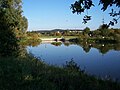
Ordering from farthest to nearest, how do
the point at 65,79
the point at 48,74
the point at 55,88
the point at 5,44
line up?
the point at 5,44, the point at 48,74, the point at 65,79, the point at 55,88

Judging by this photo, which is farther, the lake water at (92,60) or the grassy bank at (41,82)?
the lake water at (92,60)

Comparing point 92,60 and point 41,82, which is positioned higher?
point 41,82

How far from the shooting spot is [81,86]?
9.73m

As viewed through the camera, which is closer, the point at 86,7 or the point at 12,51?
the point at 86,7

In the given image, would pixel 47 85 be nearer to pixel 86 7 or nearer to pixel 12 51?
pixel 86 7

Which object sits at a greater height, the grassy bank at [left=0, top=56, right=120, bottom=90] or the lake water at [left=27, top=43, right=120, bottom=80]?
the grassy bank at [left=0, top=56, right=120, bottom=90]

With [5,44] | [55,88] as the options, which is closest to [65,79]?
[55,88]

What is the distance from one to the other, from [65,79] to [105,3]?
471 cm

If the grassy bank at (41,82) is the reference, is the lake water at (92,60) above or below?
below

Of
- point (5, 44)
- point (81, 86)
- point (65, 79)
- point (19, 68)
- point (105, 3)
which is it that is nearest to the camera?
point (105, 3)

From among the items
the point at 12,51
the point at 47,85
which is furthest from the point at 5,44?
the point at 47,85

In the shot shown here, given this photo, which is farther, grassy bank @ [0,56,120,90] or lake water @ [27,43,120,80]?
lake water @ [27,43,120,80]

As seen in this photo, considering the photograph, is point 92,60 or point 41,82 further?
point 92,60

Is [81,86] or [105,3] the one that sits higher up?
[105,3]
